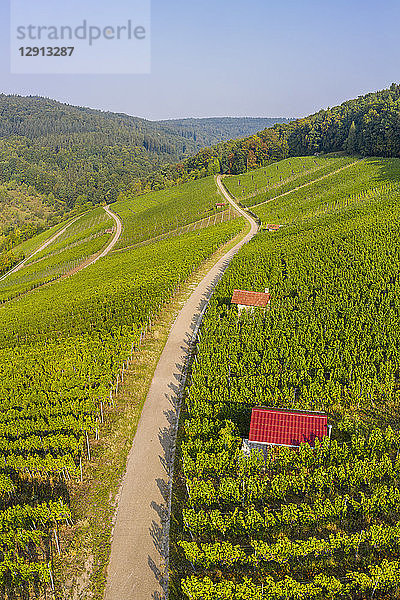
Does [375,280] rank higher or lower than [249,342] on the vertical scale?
higher

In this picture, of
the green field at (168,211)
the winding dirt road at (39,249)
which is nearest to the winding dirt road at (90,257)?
the winding dirt road at (39,249)

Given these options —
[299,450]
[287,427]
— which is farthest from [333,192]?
[299,450]

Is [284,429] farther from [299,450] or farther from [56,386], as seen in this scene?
[56,386]

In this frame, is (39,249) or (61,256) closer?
(61,256)

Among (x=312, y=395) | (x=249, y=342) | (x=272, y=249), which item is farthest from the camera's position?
(x=272, y=249)

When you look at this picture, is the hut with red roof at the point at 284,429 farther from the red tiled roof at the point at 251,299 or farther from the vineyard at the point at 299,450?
the red tiled roof at the point at 251,299

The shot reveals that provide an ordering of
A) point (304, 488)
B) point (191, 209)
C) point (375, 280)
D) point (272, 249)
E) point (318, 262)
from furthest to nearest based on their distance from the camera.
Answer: point (191, 209)
point (272, 249)
point (318, 262)
point (375, 280)
point (304, 488)

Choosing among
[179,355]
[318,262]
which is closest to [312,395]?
[179,355]

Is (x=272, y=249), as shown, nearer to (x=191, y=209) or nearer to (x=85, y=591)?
(x=85, y=591)
